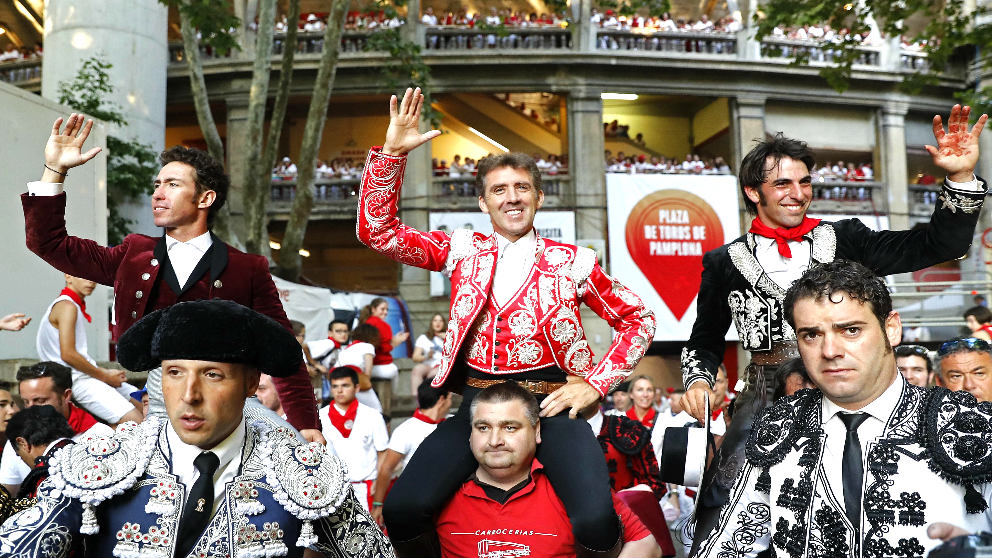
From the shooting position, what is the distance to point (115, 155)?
771 inches

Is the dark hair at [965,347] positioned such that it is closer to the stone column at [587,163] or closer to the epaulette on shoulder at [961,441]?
the epaulette on shoulder at [961,441]

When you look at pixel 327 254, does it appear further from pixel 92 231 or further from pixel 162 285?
pixel 162 285

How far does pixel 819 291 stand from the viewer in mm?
3041

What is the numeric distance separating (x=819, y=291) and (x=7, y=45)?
31035 millimetres

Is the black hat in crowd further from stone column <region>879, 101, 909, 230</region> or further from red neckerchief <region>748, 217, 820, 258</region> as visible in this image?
stone column <region>879, 101, 909, 230</region>

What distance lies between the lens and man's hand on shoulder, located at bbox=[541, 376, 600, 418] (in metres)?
4.14

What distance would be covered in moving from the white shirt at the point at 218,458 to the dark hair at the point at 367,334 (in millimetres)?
8235

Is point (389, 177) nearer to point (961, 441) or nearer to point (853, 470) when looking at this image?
point (853, 470)

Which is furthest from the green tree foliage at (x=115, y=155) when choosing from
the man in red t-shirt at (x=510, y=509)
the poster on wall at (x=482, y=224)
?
the man in red t-shirt at (x=510, y=509)

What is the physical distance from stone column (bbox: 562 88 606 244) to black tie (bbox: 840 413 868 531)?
21847 mm

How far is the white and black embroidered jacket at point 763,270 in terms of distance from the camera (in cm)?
402

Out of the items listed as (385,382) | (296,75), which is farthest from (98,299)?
(296,75)

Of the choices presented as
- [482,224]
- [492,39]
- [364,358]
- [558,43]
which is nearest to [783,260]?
[364,358]

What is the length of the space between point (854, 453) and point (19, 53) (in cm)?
2959
